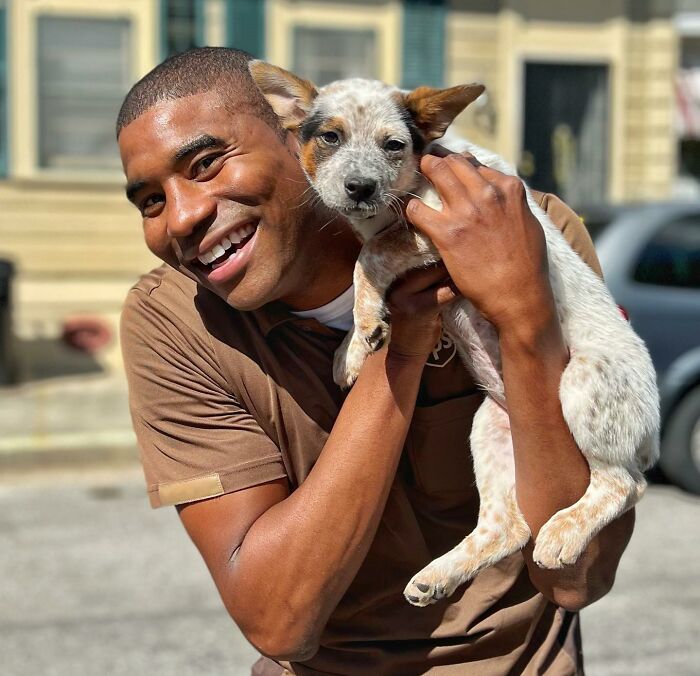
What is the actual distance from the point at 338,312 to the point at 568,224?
52 centimetres

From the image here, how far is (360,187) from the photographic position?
216cm

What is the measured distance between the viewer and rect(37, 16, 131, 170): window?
1208 cm

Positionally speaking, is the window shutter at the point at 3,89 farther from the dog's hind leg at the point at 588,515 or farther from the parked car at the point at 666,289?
the dog's hind leg at the point at 588,515

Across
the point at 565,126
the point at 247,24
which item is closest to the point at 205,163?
the point at 247,24

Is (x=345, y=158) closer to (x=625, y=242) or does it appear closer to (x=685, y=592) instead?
(x=685, y=592)

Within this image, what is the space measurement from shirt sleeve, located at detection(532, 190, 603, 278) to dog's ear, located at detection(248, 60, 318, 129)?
512mm

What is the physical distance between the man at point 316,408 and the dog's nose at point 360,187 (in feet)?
0.32

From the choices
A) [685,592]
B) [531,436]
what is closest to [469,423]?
[531,436]

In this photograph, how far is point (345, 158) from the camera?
7.48ft

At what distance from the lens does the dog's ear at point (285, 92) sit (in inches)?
88.2

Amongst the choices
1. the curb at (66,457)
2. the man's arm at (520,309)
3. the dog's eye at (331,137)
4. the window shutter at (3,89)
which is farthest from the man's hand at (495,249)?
the window shutter at (3,89)

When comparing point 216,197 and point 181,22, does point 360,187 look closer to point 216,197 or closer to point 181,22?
point 216,197

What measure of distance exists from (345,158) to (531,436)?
70 cm

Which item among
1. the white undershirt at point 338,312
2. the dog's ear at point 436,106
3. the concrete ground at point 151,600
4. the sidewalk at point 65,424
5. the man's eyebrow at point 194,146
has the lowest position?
the sidewalk at point 65,424
